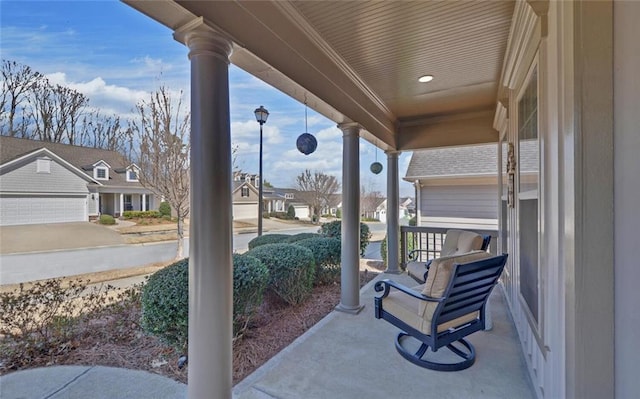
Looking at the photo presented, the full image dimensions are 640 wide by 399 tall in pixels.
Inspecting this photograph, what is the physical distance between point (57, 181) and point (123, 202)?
13.8 ft

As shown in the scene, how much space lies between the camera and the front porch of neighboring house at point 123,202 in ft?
27.2

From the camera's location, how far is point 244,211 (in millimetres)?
19078

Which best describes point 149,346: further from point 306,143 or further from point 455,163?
point 455,163

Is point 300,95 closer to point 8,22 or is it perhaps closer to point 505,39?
point 505,39

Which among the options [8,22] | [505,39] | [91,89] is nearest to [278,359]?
[505,39]

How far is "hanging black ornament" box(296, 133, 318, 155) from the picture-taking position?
12.7 feet

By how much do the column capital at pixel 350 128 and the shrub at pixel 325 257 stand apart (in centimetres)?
192

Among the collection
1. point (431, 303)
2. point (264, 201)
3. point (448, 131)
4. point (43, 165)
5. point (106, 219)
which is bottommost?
point (431, 303)

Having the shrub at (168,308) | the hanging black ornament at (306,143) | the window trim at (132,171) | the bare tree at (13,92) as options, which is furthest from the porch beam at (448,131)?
the window trim at (132,171)

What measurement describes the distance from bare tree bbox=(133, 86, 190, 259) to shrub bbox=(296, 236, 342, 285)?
381cm

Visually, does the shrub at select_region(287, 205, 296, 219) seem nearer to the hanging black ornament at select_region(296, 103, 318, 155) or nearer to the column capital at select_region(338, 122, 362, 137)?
the hanging black ornament at select_region(296, 103, 318, 155)

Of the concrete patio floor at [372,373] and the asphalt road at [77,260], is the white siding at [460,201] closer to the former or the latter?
the concrete patio floor at [372,373]

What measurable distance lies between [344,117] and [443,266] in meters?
2.06

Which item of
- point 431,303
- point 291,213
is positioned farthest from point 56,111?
point 291,213
